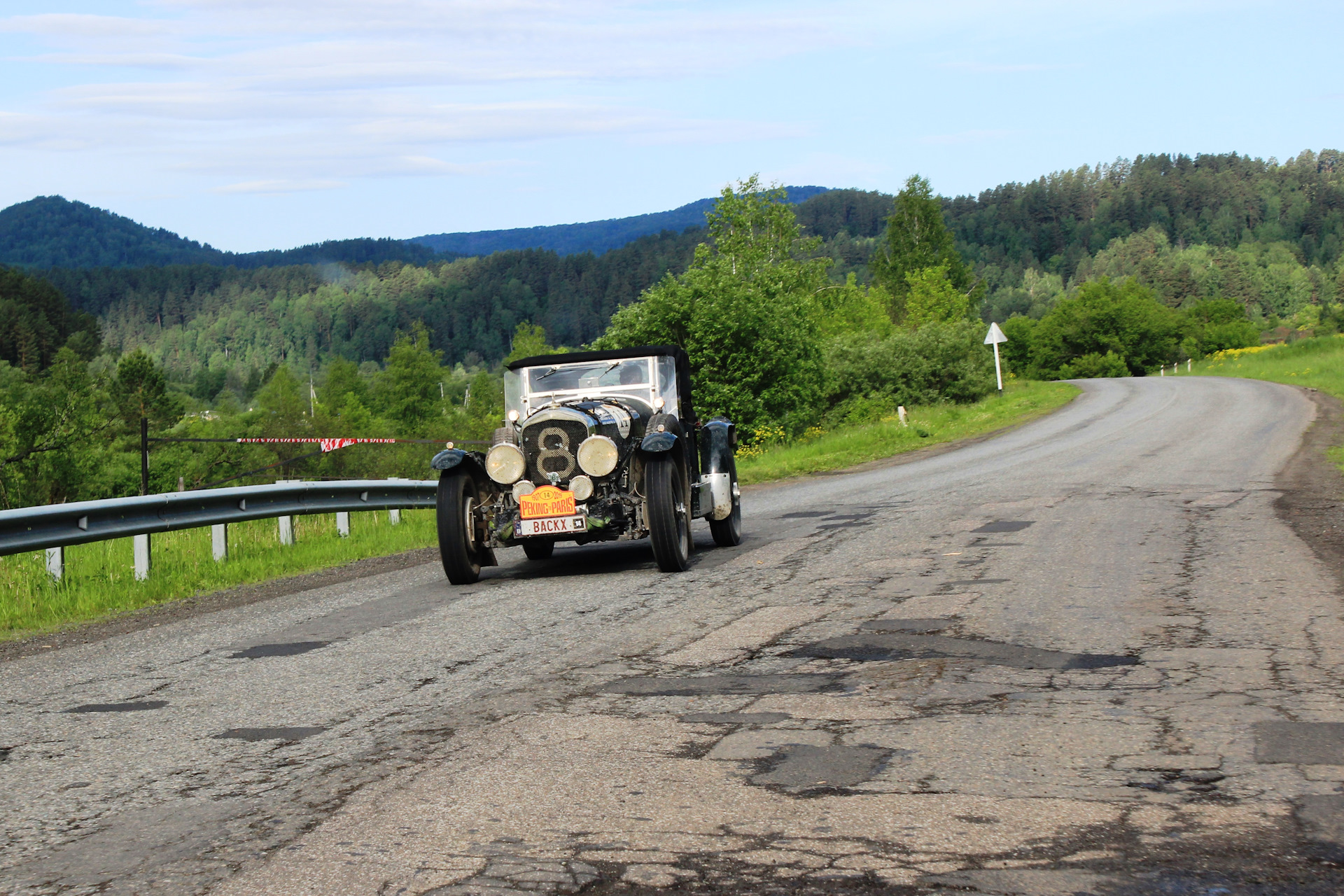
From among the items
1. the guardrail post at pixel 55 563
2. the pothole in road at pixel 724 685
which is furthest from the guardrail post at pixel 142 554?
the pothole in road at pixel 724 685

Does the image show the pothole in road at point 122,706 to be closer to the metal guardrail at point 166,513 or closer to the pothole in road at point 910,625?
the metal guardrail at point 166,513

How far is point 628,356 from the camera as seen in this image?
1086cm

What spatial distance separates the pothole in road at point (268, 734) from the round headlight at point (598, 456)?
15.7 ft

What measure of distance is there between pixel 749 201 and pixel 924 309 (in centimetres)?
2237

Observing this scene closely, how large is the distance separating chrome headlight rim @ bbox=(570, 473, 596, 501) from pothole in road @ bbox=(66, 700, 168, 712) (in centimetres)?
431

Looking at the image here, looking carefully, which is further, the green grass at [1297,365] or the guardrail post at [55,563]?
the green grass at [1297,365]

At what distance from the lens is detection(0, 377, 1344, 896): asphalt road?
122 inches

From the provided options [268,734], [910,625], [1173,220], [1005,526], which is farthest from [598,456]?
[1173,220]

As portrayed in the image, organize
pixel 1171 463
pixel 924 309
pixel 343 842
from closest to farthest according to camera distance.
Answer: pixel 343 842 < pixel 1171 463 < pixel 924 309

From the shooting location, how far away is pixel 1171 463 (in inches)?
685

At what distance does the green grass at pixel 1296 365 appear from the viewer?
41203mm

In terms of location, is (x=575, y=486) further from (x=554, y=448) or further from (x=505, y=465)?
(x=505, y=465)

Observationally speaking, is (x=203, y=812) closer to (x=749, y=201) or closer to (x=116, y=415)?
(x=749, y=201)

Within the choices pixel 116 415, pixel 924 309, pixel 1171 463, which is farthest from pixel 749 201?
pixel 1171 463
